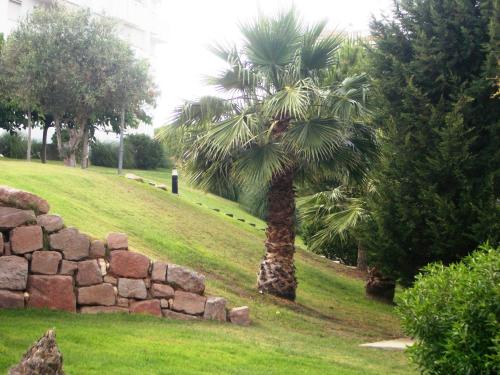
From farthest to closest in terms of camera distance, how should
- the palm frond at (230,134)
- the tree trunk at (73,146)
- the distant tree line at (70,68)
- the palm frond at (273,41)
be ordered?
the tree trunk at (73,146), the distant tree line at (70,68), the palm frond at (273,41), the palm frond at (230,134)

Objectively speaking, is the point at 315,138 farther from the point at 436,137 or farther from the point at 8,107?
the point at 8,107

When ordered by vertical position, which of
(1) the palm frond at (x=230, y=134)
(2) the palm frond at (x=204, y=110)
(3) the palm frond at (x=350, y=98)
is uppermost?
(3) the palm frond at (x=350, y=98)

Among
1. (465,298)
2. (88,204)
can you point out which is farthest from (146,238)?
(465,298)

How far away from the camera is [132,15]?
41750mm

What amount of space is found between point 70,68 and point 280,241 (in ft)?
44.0

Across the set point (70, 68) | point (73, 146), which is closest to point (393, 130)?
point (70, 68)

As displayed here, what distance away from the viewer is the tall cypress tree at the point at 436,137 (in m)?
11.9

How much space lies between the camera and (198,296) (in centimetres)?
1146

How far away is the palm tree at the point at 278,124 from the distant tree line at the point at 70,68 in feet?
37.0

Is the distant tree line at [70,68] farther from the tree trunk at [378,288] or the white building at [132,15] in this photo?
the tree trunk at [378,288]

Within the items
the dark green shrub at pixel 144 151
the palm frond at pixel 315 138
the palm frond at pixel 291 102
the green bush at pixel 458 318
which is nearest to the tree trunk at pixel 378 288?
the palm frond at pixel 315 138

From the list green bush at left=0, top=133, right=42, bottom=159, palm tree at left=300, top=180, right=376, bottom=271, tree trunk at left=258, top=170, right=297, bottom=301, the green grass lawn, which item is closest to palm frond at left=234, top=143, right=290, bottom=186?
tree trunk at left=258, top=170, right=297, bottom=301

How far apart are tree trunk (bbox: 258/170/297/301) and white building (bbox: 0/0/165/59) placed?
871 inches

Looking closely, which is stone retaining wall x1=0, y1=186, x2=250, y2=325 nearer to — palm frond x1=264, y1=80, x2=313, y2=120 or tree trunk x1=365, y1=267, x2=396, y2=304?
palm frond x1=264, y1=80, x2=313, y2=120
